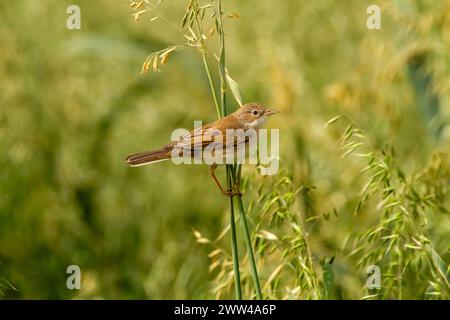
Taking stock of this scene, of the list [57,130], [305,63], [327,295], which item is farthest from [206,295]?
[305,63]

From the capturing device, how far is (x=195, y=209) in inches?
230

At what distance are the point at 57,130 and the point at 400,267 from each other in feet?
10.6

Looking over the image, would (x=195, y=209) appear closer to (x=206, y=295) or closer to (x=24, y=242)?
(x=24, y=242)

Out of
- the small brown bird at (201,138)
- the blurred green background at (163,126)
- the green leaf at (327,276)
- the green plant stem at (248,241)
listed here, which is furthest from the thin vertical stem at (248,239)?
the blurred green background at (163,126)

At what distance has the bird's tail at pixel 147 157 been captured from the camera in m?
2.90

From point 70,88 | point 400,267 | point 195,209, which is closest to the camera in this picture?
point 400,267

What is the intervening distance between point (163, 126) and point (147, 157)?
3.85m

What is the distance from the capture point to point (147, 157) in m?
2.93

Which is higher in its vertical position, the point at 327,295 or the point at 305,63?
the point at 305,63

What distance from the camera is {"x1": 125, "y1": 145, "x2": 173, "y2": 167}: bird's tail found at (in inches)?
114

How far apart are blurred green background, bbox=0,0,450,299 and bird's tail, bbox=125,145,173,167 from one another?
41.0 inches

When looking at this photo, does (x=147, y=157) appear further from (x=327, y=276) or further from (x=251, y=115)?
(x=327, y=276)

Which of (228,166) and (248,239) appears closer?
(248,239)

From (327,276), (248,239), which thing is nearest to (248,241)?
(248,239)
